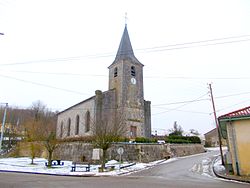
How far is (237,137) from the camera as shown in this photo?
1564 centimetres

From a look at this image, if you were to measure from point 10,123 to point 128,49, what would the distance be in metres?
38.2

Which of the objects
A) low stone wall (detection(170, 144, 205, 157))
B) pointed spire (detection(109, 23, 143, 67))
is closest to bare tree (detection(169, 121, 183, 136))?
low stone wall (detection(170, 144, 205, 157))

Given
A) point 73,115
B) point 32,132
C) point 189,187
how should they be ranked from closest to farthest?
point 189,187 → point 32,132 → point 73,115

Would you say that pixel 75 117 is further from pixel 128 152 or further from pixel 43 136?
pixel 128 152

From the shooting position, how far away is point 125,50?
3956cm

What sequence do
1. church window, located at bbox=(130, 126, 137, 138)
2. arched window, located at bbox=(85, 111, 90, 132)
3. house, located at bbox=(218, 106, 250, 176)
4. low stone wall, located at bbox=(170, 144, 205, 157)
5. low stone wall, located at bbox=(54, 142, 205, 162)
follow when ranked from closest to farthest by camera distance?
house, located at bbox=(218, 106, 250, 176) → low stone wall, located at bbox=(54, 142, 205, 162) → low stone wall, located at bbox=(170, 144, 205, 157) → church window, located at bbox=(130, 126, 137, 138) → arched window, located at bbox=(85, 111, 90, 132)

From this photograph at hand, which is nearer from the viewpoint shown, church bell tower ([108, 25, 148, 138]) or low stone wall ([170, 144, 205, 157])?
low stone wall ([170, 144, 205, 157])

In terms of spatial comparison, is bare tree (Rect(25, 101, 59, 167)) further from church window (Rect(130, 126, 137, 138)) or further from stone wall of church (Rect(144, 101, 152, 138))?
stone wall of church (Rect(144, 101, 152, 138))

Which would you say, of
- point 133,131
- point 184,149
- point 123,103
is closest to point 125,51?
point 123,103

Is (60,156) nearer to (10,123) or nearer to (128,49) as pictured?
(128,49)

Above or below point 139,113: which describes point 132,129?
below

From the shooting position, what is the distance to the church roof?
38469mm

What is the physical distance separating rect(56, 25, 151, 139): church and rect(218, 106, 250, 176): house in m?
18.4

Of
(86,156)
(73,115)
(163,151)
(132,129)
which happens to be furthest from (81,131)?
(163,151)
